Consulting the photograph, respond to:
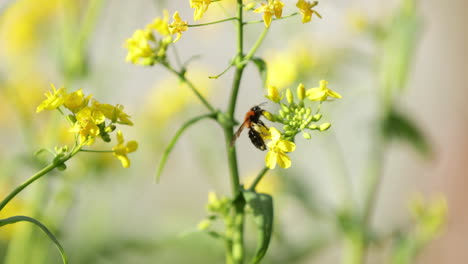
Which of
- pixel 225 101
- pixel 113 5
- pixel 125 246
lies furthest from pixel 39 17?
pixel 225 101

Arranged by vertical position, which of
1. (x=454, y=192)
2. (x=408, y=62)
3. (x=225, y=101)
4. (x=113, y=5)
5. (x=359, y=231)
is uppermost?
(x=113, y=5)

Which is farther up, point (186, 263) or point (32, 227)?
point (32, 227)

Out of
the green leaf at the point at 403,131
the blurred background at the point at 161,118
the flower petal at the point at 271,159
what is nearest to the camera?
the flower petal at the point at 271,159

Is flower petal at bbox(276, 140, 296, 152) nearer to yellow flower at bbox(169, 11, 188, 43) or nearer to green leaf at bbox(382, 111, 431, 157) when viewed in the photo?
yellow flower at bbox(169, 11, 188, 43)

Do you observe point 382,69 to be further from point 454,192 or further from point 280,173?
point 454,192

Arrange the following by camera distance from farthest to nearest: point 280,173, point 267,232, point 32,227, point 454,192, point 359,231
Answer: point 454,192 < point 280,173 < point 359,231 < point 32,227 < point 267,232

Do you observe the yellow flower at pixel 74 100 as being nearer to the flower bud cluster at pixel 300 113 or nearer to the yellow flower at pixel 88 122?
the yellow flower at pixel 88 122

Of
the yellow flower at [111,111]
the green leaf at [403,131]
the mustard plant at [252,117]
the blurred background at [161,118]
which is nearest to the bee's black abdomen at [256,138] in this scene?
the mustard plant at [252,117]
